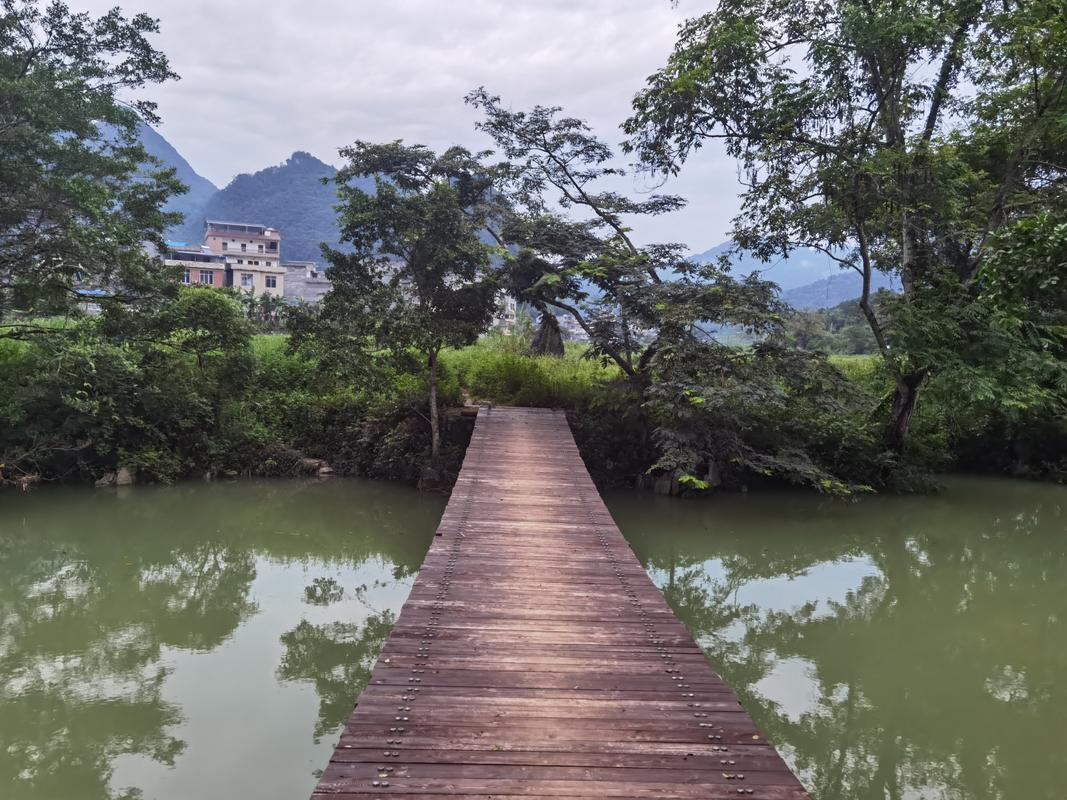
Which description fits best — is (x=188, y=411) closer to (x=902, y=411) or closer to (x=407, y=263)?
(x=407, y=263)

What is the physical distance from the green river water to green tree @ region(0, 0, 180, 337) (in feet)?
8.62

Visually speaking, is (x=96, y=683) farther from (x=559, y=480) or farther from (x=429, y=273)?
(x=429, y=273)

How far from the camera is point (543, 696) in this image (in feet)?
8.41

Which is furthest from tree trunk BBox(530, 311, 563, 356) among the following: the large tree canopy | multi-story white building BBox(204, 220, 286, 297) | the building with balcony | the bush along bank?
the building with balcony

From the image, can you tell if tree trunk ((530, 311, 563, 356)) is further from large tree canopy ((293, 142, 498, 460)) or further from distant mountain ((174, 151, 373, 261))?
distant mountain ((174, 151, 373, 261))

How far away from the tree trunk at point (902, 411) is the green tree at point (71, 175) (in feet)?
32.5

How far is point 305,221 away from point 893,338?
6102 centimetres

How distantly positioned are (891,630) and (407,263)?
22.0 feet

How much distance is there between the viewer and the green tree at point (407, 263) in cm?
839

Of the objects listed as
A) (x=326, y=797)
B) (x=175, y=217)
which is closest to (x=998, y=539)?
(x=326, y=797)

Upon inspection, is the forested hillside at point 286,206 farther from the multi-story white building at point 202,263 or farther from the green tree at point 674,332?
the green tree at point 674,332

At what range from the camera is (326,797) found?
1961 millimetres

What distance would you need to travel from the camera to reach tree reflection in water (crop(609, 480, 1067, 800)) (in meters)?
3.46

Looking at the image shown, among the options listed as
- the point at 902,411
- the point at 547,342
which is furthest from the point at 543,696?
the point at 547,342
